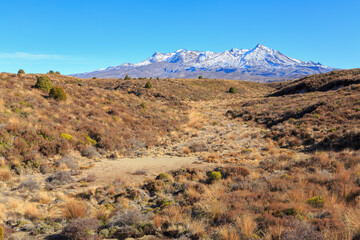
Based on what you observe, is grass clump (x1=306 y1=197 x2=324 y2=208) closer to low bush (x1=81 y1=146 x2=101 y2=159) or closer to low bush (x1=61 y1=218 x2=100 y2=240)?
low bush (x1=61 y1=218 x2=100 y2=240)

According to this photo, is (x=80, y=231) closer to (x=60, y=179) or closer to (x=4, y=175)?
(x=60, y=179)

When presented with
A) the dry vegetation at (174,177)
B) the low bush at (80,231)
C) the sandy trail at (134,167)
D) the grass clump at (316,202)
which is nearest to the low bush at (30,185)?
the dry vegetation at (174,177)

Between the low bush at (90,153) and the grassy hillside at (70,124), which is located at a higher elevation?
the grassy hillside at (70,124)

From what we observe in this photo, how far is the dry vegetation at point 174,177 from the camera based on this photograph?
5812 mm

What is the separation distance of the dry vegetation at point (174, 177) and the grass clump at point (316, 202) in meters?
0.04

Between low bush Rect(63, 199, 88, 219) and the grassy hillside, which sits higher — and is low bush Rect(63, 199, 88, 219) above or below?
below

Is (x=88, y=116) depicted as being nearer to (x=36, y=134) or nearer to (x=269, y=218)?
(x=36, y=134)

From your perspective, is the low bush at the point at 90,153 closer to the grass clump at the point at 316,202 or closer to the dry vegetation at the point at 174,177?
the dry vegetation at the point at 174,177

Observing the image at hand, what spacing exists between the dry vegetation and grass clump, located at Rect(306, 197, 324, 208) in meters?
0.04

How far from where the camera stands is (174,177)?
37.7 feet

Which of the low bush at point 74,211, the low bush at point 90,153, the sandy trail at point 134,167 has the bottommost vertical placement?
the sandy trail at point 134,167

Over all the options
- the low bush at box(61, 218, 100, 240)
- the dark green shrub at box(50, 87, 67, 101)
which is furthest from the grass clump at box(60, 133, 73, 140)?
the low bush at box(61, 218, 100, 240)

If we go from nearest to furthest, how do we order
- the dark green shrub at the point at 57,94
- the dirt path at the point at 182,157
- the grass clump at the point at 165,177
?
the grass clump at the point at 165,177 → the dirt path at the point at 182,157 → the dark green shrub at the point at 57,94

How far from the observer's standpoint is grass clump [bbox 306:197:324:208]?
633 cm
